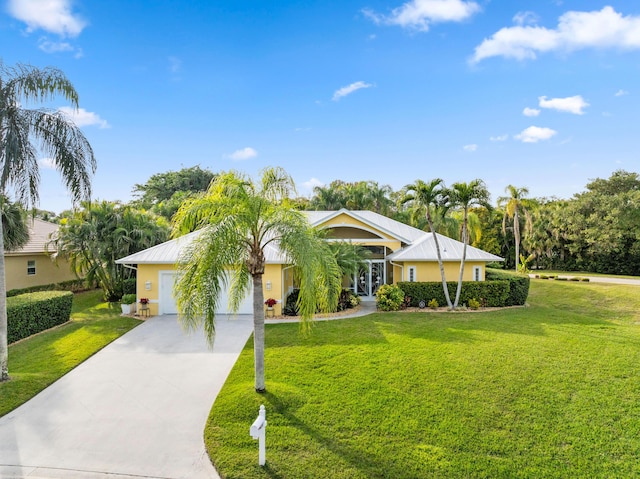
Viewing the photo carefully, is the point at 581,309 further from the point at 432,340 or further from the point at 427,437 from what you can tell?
the point at 427,437

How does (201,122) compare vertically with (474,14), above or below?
below

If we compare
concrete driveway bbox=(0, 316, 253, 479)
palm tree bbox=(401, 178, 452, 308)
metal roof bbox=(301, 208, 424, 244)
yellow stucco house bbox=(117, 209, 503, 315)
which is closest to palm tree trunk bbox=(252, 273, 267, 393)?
concrete driveway bbox=(0, 316, 253, 479)

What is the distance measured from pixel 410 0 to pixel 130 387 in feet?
50.0

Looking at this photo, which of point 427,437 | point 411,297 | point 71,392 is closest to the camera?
point 427,437

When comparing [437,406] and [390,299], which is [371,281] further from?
[437,406]

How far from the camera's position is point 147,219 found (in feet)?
65.0

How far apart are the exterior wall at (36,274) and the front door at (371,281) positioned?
741 inches

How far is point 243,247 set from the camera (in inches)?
278

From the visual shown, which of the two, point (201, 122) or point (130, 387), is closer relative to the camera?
point (130, 387)

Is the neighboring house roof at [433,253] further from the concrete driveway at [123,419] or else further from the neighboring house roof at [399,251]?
the concrete driveway at [123,419]

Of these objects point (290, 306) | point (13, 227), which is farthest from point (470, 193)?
point (13, 227)

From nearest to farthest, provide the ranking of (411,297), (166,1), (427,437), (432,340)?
(427,437)
(432,340)
(166,1)
(411,297)

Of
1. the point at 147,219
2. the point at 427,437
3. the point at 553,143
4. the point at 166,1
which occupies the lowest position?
the point at 427,437

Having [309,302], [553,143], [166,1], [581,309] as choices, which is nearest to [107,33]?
[166,1]
